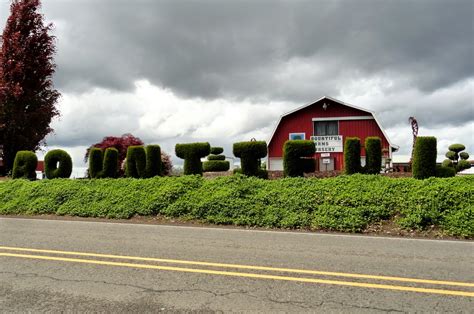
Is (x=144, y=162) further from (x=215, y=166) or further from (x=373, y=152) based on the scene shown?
(x=215, y=166)

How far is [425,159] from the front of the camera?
44.1 feet

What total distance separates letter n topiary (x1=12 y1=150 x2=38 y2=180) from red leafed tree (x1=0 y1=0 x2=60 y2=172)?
5.05 metres

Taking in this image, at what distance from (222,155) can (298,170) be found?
17811mm

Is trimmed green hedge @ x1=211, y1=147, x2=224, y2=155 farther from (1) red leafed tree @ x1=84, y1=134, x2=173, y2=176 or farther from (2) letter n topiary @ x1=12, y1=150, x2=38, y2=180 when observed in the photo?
(2) letter n topiary @ x1=12, y1=150, x2=38, y2=180

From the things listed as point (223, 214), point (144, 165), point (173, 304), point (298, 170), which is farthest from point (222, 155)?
point (173, 304)

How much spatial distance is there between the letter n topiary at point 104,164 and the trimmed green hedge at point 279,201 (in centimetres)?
199

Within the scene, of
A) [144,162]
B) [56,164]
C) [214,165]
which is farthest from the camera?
[214,165]

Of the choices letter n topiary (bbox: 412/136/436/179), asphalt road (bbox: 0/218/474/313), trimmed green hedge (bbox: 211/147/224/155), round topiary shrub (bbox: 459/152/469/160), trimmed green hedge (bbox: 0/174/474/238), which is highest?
trimmed green hedge (bbox: 211/147/224/155)

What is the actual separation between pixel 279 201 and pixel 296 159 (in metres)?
4.09

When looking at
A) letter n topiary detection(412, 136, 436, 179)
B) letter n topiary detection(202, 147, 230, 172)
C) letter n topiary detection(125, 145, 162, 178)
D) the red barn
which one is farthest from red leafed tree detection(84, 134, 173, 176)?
letter n topiary detection(412, 136, 436, 179)

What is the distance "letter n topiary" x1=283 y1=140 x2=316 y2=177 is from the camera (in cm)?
1526

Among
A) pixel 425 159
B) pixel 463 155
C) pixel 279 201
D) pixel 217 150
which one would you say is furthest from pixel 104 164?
pixel 463 155

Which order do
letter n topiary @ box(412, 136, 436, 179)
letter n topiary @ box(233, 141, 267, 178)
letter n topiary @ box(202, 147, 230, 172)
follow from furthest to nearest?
letter n topiary @ box(202, 147, 230, 172)
letter n topiary @ box(233, 141, 267, 178)
letter n topiary @ box(412, 136, 436, 179)

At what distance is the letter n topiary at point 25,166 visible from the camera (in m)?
19.5
